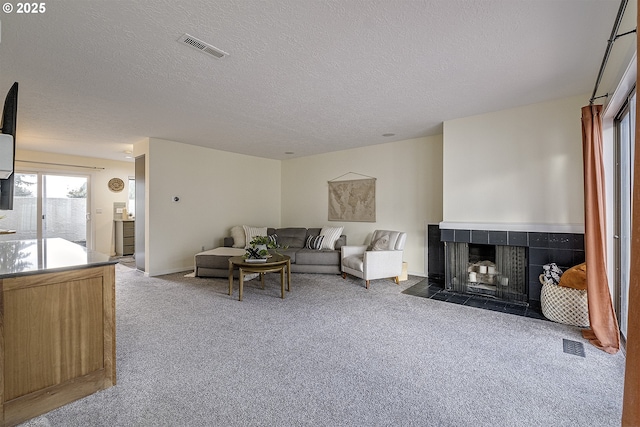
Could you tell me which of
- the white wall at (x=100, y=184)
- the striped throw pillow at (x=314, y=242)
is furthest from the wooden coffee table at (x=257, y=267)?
the white wall at (x=100, y=184)

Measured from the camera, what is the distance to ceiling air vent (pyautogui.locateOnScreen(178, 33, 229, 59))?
2154 mm

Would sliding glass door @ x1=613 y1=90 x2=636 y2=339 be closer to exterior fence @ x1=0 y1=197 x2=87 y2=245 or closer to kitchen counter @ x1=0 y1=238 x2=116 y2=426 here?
kitchen counter @ x1=0 y1=238 x2=116 y2=426

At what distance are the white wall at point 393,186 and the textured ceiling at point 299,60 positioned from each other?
1.12 meters

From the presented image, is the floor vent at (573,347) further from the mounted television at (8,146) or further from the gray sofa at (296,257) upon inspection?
the mounted television at (8,146)

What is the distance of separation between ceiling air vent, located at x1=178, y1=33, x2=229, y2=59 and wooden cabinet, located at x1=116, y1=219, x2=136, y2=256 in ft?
20.6

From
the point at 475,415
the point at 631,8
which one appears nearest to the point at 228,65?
the point at 631,8

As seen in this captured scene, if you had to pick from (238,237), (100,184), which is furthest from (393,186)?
(100,184)

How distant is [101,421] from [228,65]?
2.73m

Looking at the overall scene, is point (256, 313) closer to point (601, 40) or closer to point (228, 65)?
point (228, 65)

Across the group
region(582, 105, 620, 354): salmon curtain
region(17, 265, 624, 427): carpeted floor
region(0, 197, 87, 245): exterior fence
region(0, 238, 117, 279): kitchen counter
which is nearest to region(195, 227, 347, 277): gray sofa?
region(17, 265, 624, 427): carpeted floor

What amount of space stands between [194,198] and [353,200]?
327 centimetres

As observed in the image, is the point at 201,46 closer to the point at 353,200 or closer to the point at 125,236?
the point at 353,200

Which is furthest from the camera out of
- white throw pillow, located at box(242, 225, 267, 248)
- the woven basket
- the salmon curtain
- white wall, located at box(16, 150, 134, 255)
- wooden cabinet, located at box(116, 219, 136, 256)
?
wooden cabinet, located at box(116, 219, 136, 256)

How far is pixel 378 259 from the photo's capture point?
449 cm
